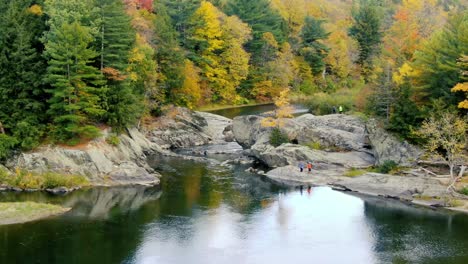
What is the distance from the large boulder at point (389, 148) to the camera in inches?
2333

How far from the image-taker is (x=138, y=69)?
73.5 m

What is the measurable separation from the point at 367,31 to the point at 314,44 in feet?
36.8

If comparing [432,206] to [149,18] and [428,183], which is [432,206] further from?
[149,18]

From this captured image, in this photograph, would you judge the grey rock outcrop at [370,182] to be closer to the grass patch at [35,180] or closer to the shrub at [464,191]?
the shrub at [464,191]

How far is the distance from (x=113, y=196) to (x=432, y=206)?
95.7 feet

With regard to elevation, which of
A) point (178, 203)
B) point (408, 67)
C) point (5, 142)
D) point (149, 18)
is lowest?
point (178, 203)

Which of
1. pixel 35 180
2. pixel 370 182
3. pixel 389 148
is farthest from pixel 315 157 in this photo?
pixel 35 180

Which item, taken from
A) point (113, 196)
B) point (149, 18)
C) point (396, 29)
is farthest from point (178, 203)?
point (396, 29)

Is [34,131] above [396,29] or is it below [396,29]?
below

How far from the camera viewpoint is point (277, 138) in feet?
228

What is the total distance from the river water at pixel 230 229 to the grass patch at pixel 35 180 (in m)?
1.70

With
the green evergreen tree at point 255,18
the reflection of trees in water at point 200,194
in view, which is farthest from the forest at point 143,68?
the reflection of trees in water at point 200,194

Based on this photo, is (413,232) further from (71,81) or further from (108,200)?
(71,81)

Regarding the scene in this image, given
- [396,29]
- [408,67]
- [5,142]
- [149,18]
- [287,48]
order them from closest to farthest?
1. [5,142]
2. [408,67]
3. [149,18]
4. [396,29]
5. [287,48]
